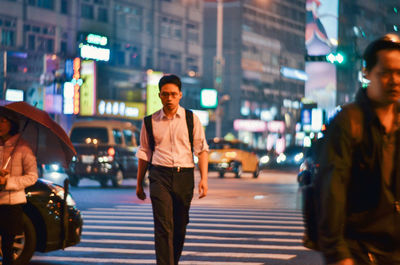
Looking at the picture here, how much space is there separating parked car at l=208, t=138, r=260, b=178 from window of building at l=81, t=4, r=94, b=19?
30376mm

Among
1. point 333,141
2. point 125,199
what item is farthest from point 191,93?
point 333,141

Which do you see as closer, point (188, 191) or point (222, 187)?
point (188, 191)

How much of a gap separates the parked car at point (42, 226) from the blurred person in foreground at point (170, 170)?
1899 millimetres

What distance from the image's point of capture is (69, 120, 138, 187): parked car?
24.4 metres

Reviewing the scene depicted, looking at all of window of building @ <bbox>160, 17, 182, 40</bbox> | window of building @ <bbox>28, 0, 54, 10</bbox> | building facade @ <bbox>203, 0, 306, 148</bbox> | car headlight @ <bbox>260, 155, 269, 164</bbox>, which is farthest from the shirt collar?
building facade @ <bbox>203, 0, 306, 148</bbox>

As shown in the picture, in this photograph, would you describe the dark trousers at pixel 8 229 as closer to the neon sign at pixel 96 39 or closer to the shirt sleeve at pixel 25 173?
the shirt sleeve at pixel 25 173

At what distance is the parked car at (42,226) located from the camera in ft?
28.1

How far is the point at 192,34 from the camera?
77438 mm

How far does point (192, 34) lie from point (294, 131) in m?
31.6

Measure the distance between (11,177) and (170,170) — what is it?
1391 millimetres

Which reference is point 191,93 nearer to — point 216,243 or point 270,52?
point 270,52

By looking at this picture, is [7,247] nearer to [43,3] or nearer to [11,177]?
[11,177]

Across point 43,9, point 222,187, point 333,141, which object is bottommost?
point 222,187

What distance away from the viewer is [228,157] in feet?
113
